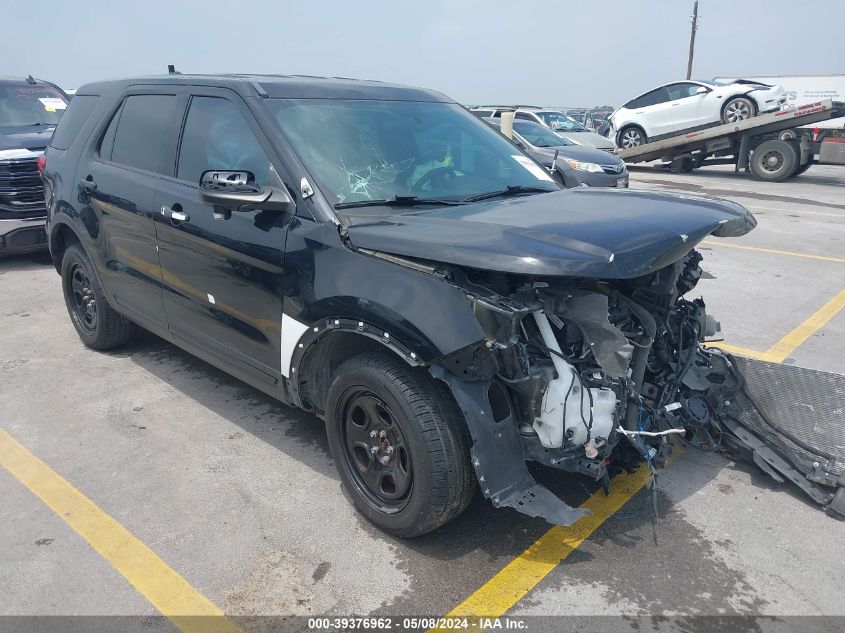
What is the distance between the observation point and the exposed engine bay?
2650 mm

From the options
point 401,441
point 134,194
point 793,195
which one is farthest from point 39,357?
point 793,195

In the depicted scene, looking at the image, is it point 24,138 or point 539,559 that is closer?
point 539,559

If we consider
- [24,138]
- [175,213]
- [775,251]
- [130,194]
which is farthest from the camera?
[775,251]

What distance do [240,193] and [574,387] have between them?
5.66 feet

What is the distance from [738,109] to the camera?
17484mm

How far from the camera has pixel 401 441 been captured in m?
2.88

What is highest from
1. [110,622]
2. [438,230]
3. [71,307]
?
[438,230]

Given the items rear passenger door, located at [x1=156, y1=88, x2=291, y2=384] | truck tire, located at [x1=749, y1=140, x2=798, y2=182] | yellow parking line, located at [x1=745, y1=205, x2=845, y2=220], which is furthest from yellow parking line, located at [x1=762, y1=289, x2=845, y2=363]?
truck tire, located at [x1=749, y1=140, x2=798, y2=182]

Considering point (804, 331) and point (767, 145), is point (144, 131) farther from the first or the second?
point (767, 145)

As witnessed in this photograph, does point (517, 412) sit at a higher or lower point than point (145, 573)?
higher

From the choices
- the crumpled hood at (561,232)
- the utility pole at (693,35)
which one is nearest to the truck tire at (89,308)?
the crumpled hood at (561,232)

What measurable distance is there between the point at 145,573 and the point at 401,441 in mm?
1200

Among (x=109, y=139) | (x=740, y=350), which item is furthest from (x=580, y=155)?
(x=109, y=139)

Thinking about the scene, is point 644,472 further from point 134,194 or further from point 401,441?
point 134,194
